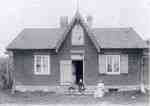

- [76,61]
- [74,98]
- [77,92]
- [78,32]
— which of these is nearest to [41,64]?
[76,61]

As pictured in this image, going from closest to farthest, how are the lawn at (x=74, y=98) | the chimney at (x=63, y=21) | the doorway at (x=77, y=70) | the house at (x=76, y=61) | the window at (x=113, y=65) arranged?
the lawn at (x=74, y=98)
the house at (x=76, y=61)
the window at (x=113, y=65)
the doorway at (x=77, y=70)
the chimney at (x=63, y=21)

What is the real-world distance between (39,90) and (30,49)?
3529 mm

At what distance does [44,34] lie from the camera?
2844cm

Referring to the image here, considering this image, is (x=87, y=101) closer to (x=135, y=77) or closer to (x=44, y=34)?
(x=135, y=77)

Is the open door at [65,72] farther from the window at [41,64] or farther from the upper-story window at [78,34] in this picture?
the upper-story window at [78,34]

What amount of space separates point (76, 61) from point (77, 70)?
0.82 metres

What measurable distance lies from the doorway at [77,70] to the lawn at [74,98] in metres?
2.85

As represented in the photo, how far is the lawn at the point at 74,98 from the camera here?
19.8 metres

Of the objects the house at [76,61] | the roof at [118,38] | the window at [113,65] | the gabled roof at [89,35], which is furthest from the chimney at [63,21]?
the window at [113,65]

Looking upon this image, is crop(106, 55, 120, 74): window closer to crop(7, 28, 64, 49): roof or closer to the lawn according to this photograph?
the lawn

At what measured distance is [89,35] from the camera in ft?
78.9

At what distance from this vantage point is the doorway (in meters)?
25.4

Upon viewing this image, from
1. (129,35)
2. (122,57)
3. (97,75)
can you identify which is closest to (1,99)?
(97,75)

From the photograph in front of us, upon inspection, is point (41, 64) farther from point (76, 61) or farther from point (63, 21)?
point (63, 21)
